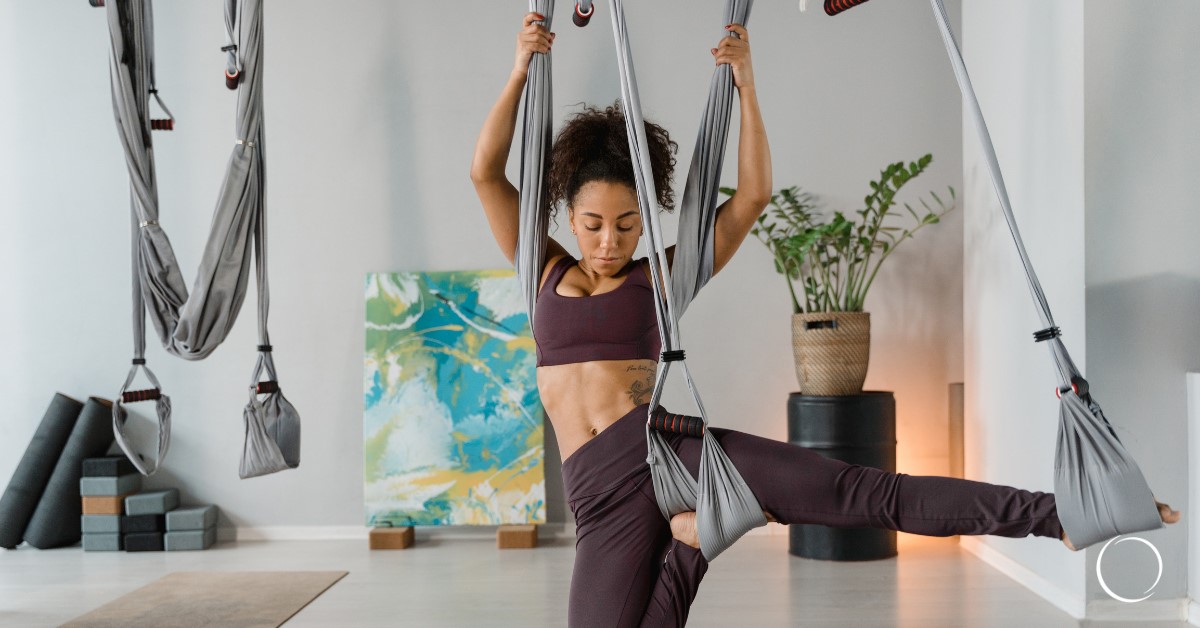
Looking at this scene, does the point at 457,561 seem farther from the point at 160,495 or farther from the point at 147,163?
the point at 147,163

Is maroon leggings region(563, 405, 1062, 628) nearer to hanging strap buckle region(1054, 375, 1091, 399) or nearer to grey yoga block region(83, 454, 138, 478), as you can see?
hanging strap buckle region(1054, 375, 1091, 399)

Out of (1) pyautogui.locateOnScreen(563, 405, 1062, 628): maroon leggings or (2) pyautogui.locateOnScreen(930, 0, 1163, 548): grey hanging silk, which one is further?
(1) pyautogui.locateOnScreen(563, 405, 1062, 628): maroon leggings

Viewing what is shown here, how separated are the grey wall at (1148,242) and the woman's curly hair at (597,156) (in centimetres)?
153

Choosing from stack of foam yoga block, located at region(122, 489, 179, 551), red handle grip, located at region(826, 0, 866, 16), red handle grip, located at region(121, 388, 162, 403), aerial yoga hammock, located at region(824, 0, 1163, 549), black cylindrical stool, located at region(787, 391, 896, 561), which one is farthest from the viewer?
stack of foam yoga block, located at region(122, 489, 179, 551)

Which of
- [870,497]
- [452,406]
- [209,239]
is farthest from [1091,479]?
[452,406]

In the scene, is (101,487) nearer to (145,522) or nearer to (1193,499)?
(145,522)

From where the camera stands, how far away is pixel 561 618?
10.4ft

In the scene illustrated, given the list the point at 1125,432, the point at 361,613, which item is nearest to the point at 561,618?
the point at 361,613

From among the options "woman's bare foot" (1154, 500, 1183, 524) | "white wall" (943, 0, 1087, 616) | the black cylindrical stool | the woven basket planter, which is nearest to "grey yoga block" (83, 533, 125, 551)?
the black cylindrical stool

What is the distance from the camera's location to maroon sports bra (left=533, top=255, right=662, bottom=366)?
2102 millimetres

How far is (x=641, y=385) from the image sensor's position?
212cm

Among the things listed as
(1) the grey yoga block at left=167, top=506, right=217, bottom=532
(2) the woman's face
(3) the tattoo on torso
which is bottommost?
(1) the grey yoga block at left=167, top=506, right=217, bottom=532

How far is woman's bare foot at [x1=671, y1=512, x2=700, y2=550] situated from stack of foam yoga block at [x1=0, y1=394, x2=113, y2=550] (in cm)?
347

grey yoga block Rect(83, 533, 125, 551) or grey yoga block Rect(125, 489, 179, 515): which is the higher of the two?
grey yoga block Rect(125, 489, 179, 515)
